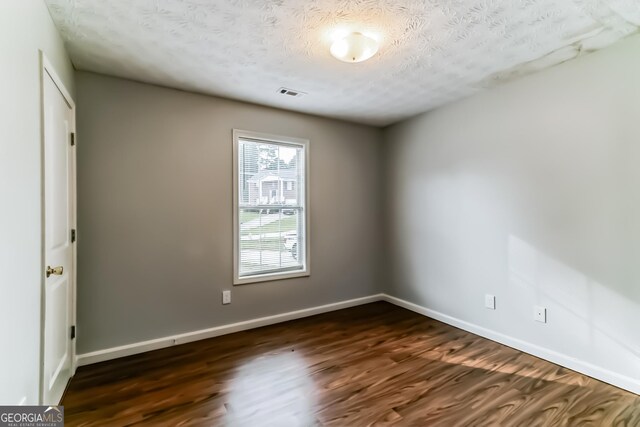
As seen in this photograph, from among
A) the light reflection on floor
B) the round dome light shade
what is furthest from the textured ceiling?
the light reflection on floor

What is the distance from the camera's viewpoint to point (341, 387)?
2.05m

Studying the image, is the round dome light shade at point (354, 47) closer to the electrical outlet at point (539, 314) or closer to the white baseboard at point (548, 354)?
the electrical outlet at point (539, 314)

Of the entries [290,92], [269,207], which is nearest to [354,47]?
[290,92]

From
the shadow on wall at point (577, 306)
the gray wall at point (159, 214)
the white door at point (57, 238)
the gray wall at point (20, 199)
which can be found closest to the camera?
the gray wall at point (20, 199)

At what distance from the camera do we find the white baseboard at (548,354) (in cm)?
202

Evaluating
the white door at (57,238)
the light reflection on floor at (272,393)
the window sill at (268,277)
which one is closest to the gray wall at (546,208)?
the window sill at (268,277)

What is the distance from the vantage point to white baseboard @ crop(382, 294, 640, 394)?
2.02 metres

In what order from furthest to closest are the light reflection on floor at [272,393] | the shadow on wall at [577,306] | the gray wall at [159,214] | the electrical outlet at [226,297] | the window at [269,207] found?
the window at [269,207] → the electrical outlet at [226,297] → the gray wall at [159,214] → the shadow on wall at [577,306] → the light reflection on floor at [272,393]

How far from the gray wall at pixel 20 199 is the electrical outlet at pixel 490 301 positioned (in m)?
3.30

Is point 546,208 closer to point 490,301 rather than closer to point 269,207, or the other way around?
point 490,301

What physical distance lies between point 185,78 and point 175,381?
7.91ft

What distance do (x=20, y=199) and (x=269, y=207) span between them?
212 centimetres

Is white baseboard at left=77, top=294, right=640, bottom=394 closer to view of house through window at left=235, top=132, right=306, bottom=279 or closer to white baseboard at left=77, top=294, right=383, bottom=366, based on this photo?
white baseboard at left=77, top=294, right=383, bottom=366

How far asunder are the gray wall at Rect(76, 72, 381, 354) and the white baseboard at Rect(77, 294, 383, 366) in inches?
2.0
